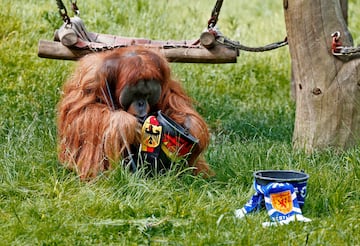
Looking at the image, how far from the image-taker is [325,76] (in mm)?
3959

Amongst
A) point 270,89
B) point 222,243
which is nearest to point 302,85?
point 222,243

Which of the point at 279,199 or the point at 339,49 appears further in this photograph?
the point at 339,49

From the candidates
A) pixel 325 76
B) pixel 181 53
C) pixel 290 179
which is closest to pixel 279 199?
pixel 290 179

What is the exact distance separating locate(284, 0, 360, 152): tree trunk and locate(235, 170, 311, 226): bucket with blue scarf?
0.82 metres

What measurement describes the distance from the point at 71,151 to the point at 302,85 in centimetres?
118

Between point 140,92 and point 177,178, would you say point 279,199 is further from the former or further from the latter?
point 140,92

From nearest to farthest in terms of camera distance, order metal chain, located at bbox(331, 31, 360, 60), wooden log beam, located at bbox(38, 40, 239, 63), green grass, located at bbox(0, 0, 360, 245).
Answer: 1. green grass, located at bbox(0, 0, 360, 245)
2. metal chain, located at bbox(331, 31, 360, 60)
3. wooden log beam, located at bbox(38, 40, 239, 63)

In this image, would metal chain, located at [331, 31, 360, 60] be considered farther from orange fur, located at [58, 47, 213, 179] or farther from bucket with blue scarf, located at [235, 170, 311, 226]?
bucket with blue scarf, located at [235, 170, 311, 226]

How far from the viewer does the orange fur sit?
3.51 metres

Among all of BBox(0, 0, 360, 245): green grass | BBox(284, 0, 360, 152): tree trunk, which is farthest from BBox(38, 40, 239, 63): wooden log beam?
BBox(284, 0, 360, 152): tree trunk

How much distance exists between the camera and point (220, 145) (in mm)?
4297

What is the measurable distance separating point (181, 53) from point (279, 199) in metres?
1.36

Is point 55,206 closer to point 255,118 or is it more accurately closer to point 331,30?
point 331,30

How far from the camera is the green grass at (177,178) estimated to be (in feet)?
9.63
